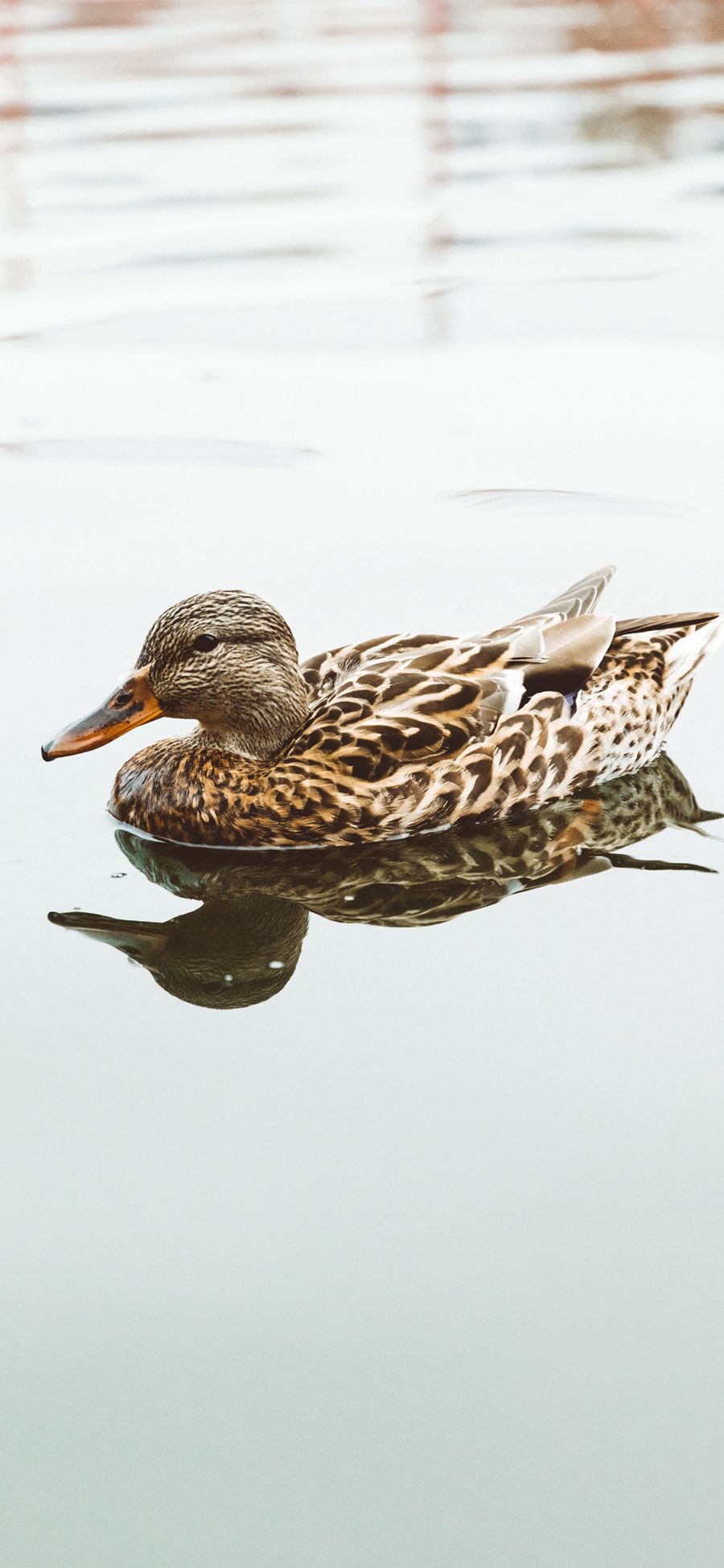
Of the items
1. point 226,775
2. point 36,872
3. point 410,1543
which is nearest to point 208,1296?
point 410,1543

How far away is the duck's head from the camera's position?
543cm

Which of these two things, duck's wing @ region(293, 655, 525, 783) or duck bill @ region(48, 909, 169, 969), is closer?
duck bill @ region(48, 909, 169, 969)

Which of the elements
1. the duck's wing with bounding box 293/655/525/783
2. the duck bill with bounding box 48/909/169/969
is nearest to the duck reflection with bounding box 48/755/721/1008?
the duck bill with bounding box 48/909/169/969

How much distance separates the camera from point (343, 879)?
5211 millimetres

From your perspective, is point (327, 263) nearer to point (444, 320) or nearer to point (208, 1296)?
point (444, 320)

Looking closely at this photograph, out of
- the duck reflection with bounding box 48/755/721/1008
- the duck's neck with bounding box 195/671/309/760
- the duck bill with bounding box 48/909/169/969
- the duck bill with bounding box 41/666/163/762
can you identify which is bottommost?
the duck reflection with bounding box 48/755/721/1008

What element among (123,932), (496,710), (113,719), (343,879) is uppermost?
(113,719)

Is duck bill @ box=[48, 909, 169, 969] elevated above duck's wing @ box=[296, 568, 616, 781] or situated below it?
below

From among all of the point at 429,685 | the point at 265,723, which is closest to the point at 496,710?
the point at 429,685

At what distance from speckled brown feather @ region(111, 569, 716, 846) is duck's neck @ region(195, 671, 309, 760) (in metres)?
0.03

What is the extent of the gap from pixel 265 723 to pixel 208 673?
0.24 meters

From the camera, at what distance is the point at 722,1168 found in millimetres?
3684

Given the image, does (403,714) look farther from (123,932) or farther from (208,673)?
(123,932)

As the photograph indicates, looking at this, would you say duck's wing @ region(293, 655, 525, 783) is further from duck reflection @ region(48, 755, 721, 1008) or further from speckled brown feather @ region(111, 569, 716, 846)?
duck reflection @ region(48, 755, 721, 1008)
